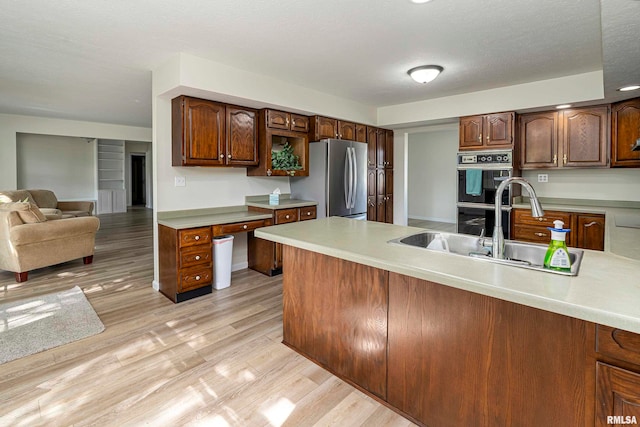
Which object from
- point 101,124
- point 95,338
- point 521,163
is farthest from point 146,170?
point 521,163

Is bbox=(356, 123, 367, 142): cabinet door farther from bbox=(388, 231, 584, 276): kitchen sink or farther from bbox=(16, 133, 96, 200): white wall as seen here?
bbox=(16, 133, 96, 200): white wall

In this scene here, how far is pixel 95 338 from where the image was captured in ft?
8.45

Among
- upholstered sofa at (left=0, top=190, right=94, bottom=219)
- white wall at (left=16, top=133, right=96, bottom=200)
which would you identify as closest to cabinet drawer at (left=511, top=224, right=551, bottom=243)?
upholstered sofa at (left=0, top=190, right=94, bottom=219)

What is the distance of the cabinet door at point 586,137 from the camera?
146 inches

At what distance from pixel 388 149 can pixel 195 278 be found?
3981mm

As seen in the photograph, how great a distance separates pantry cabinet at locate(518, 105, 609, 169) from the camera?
374 cm

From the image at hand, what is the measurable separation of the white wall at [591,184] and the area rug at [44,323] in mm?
5393

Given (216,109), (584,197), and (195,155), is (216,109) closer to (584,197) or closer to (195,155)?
(195,155)

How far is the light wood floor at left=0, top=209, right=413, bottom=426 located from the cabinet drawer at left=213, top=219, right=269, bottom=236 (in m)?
0.73

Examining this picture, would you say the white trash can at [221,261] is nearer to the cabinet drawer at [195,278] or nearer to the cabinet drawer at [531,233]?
the cabinet drawer at [195,278]

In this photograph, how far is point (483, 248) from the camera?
6.33 feet

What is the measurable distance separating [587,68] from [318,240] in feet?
11.9

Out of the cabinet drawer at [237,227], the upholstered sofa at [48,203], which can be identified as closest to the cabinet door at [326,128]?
the cabinet drawer at [237,227]

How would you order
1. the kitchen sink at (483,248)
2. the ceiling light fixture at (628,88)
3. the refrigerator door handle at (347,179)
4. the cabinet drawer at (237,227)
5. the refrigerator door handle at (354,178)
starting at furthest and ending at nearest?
the refrigerator door handle at (354,178) → the refrigerator door handle at (347,179) → the cabinet drawer at (237,227) → the ceiling light fixture at (628,88) → the kitchen sink at (483,248)
